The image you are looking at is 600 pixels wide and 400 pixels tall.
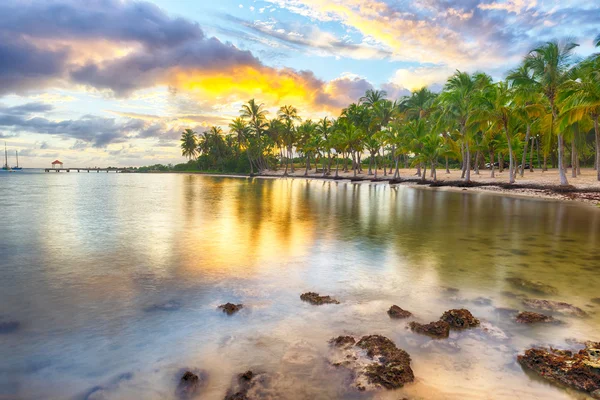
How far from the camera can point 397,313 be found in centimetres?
665

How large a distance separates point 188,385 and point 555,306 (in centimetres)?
695

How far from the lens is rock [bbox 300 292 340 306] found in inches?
289

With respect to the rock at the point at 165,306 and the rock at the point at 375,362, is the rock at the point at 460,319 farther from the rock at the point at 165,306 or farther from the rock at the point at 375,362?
the rock at the point at 165,306

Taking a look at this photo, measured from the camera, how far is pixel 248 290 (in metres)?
8.12

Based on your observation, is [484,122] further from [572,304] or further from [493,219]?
[572,304]

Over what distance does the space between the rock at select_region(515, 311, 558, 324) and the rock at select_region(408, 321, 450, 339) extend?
147cm

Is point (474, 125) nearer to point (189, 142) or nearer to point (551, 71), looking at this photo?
point (551, 71)

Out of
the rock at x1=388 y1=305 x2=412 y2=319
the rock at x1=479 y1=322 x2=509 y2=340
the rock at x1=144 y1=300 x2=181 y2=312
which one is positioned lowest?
the rock at x1=144 y1=300 x2=181 y2=312

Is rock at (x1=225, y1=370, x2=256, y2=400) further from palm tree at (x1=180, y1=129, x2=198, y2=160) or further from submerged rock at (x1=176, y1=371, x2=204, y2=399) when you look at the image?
palm tree at (x1=180, y1=129, x2=198, y2=160)

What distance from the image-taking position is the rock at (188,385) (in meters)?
4.41

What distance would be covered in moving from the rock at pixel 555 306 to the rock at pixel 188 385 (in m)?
6.41

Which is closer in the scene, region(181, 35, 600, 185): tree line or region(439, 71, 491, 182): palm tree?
region(181, 35, 600, 185): tree line

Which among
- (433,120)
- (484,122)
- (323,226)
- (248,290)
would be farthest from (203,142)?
(248,290)

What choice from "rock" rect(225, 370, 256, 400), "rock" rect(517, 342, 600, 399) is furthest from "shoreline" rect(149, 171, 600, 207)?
"rock" rect(225, 370, 256, 400)
